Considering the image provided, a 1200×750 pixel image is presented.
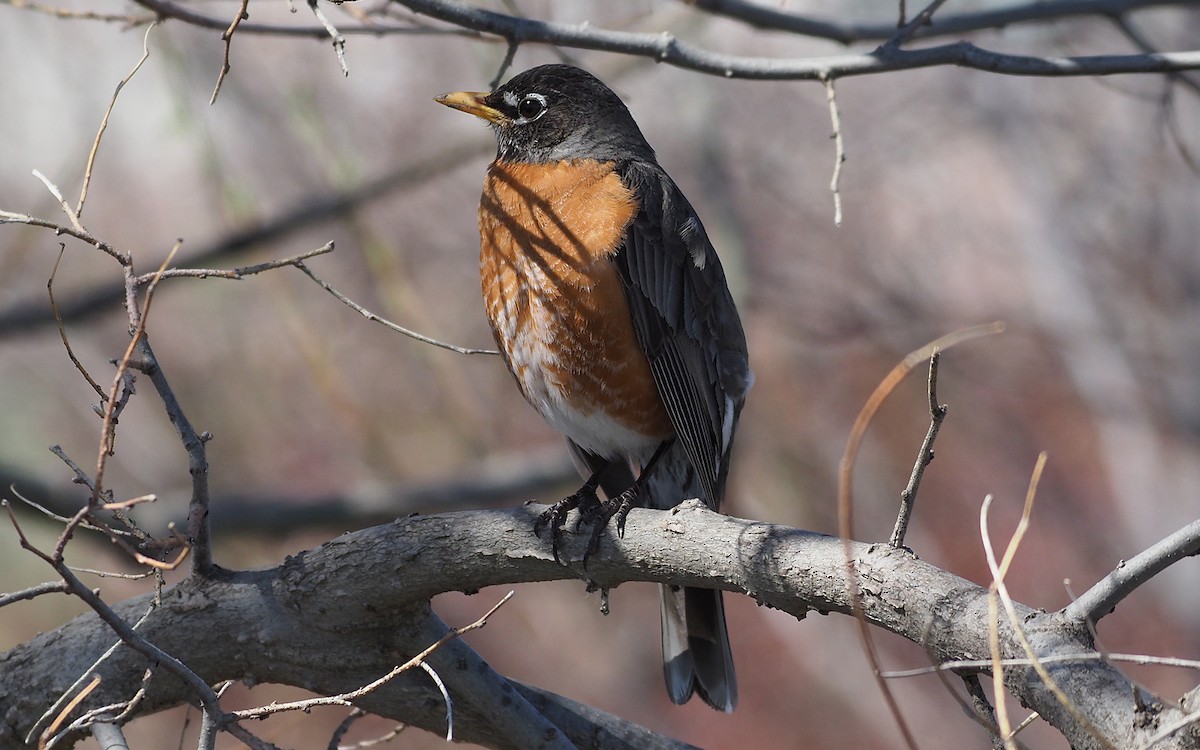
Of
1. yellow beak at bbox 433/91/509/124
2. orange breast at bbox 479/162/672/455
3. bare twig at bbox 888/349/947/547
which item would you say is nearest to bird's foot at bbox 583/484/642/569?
orange breast at bbox 479/162/672/455

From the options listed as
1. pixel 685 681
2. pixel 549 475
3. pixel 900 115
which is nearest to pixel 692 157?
pixel 900 115

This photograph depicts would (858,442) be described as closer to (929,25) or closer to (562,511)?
(562,511)

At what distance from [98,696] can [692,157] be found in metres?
5.18

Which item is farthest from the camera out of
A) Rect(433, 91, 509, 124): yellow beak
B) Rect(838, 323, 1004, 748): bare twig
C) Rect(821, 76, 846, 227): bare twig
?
Rect(433, 91, 509, 124): yellow beak

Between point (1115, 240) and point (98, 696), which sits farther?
point (1115, 240)

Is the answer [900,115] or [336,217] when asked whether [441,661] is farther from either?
[900,115]

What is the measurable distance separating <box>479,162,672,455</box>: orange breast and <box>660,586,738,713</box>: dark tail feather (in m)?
0.52

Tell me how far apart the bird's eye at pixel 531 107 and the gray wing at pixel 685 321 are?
453 mm

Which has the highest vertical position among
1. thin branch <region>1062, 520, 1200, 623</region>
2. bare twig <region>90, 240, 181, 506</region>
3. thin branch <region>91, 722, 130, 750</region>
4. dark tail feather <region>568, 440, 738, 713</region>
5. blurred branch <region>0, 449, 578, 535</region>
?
bare twig <region>90, 240, 181, 506</region>

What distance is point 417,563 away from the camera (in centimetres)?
256

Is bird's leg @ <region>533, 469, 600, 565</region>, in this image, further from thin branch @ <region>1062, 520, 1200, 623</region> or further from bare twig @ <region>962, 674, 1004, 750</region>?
thin branch @ <region>1062, 520, 1200, 623</region>

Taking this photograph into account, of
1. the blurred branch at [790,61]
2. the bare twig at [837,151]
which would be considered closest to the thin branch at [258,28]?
the blurred branch at [790,61]

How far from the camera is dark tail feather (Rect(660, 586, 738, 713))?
3.41 m

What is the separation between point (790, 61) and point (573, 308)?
1.00 metres
